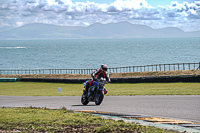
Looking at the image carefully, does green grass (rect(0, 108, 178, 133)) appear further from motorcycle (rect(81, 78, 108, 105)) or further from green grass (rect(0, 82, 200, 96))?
green grass (rect(0, 82, 200, 96))

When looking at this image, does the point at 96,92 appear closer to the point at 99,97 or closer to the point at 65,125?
the point at 99,97

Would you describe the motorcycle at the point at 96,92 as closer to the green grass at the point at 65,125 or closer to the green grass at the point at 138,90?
the green grass at the point at 65,125

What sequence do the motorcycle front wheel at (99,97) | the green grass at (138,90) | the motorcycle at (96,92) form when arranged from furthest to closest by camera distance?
the green grass at (138,90) → the motorcycle front wheel at (99,97) → the motorcycle at (96,92)

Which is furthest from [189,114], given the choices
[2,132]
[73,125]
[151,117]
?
[2,132]

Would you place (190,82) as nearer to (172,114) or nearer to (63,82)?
(63,82)

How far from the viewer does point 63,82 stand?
45625 mm

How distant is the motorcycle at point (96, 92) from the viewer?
14.1 m

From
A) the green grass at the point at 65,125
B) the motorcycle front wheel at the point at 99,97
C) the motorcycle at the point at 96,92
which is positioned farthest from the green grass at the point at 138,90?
the green grass at the point at 65,125

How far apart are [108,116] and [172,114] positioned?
2036 mm

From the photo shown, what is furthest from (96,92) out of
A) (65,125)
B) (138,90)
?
(138,90)

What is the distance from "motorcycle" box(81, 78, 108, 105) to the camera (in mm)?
14148

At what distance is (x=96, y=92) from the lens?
14.8 meters

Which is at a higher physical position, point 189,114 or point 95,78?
point 95,78

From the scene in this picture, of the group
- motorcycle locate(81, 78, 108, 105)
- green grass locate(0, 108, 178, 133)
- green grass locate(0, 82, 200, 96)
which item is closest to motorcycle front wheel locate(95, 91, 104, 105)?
motorcycle locate(81, 78, 108, 105)
